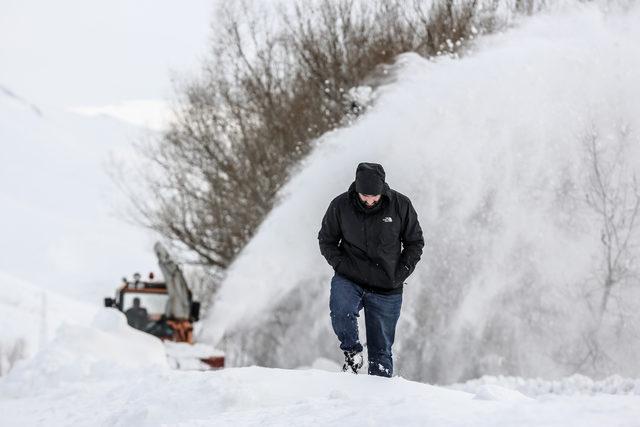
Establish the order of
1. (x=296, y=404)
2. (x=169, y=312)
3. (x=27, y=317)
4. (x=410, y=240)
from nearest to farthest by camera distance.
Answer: (x=296, y=404), (x=410, y=240), (x=169, y=312), (x=27, y=317)

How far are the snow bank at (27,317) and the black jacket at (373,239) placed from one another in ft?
41.7

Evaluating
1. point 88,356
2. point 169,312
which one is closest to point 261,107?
point 169,312

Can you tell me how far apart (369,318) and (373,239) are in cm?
52

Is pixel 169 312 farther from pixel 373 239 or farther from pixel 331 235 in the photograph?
pixel 373 239

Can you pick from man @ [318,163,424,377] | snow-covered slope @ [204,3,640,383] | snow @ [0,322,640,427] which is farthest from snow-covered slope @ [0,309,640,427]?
snow-covered slope @ [204,3,640,383]

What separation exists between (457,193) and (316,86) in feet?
32.1

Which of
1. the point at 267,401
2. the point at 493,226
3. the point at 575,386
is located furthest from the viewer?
the point at 493,226

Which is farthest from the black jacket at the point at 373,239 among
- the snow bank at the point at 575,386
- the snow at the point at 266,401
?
the snow bank at the point at 575,386

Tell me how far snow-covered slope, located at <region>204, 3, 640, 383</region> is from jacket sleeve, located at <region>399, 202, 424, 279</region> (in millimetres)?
5627

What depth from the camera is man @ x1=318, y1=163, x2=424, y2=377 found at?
16.9ft

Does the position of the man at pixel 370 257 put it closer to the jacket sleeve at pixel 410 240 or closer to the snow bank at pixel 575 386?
the jacket sleeve at pixel 410 240

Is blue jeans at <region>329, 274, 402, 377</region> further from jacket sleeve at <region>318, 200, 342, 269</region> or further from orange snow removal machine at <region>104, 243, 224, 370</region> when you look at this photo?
orange snow removal machine at <region>104, 243, 224, 370</region>

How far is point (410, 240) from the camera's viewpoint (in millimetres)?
5227

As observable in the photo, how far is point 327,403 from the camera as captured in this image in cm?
430
